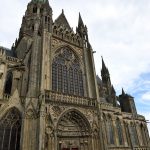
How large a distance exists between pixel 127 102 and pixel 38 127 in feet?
60.0

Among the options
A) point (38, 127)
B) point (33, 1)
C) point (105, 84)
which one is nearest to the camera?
point (38, 127)

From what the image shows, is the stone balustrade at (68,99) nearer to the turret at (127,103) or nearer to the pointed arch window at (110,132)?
the pointed arch window at (110,132)

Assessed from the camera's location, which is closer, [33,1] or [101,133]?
[101,133]

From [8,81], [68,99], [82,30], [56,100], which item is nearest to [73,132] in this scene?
[68,99]

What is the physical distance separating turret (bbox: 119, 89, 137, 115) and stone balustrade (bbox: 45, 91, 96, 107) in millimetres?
11826

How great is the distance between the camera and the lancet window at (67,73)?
641 inches

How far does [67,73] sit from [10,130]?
805 cm

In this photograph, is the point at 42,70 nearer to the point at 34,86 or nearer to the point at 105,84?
the point at 34,86

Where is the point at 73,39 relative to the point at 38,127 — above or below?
above

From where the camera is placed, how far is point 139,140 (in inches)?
866

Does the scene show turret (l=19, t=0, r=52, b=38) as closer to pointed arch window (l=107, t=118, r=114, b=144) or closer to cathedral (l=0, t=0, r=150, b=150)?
cathedral (l=0, t=0, r=150, b=150)

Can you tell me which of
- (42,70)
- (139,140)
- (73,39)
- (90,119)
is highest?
(73,39)

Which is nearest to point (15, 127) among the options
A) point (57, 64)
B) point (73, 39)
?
point (57, 64)

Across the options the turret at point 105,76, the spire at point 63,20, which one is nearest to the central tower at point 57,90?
the spire at point 63,20
